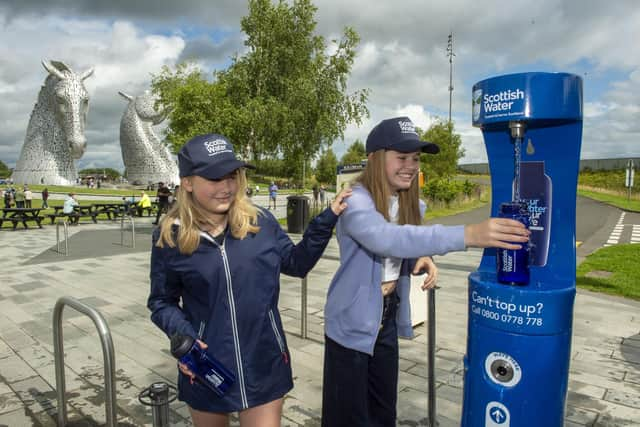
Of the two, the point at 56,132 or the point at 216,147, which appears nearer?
the point at 216,147

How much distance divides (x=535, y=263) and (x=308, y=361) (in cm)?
257

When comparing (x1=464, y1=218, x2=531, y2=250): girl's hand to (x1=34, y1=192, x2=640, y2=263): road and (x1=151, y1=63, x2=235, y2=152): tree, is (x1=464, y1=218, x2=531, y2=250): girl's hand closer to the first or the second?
(x1=34, y1=192, x2=640, y2=263): road

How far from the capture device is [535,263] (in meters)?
2.36

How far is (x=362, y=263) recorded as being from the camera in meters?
2.00

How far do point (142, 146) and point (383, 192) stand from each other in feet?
225

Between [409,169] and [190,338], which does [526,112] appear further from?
[190,338]

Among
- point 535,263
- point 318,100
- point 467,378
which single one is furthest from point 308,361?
point 318,100

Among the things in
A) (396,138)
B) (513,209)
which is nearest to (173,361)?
(396,138)

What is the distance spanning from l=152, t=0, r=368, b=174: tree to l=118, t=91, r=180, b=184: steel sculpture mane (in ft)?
176

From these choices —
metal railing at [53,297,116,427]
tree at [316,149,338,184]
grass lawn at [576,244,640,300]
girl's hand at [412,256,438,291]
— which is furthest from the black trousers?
tree at [316,149,338,184]

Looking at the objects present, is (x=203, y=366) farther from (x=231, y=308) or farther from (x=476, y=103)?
(x=476, y=103)

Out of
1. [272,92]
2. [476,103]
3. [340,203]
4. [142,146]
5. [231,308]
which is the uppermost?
[142,146]

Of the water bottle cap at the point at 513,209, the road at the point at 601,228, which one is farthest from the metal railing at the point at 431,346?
the road at the point at 601,228

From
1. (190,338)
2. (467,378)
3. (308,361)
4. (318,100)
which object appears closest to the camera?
(190,338)
